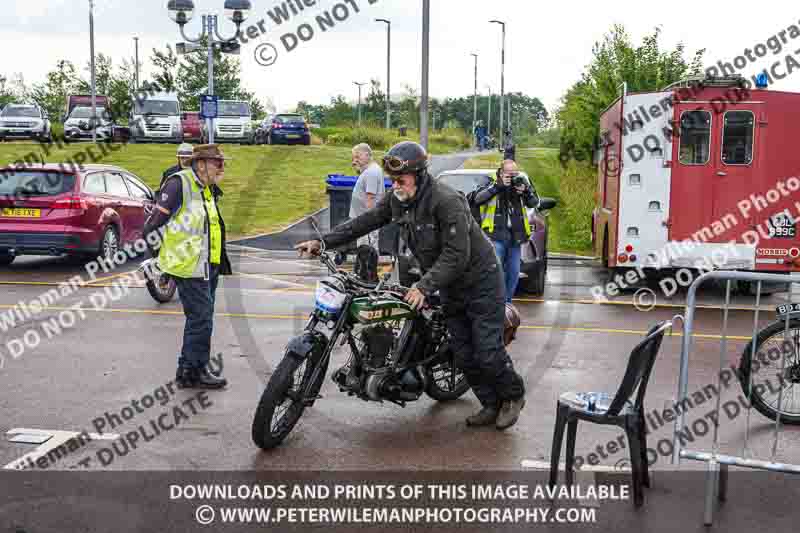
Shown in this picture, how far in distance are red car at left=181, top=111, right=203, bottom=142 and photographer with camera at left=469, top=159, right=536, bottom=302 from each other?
33.1 meters

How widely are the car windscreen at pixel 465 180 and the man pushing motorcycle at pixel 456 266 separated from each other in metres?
6.93

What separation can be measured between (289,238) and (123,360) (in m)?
11.0

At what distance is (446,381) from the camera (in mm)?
6699

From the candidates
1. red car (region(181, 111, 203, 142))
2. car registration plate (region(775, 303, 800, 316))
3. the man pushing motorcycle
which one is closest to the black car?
red car (region(181, 111, 203, 142))

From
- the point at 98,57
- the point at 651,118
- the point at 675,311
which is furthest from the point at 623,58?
the point at 98,57

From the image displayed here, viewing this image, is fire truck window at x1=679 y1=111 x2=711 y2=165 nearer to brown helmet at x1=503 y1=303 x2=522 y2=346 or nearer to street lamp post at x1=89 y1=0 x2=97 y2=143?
brown helmet at x1=503 y1=303 x2=522 y2=346

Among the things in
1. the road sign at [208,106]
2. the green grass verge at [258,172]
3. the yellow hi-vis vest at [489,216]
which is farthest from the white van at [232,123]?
the yellow hi-vis vest at [489,216]

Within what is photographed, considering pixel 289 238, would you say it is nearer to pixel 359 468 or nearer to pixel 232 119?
pixel 359 468

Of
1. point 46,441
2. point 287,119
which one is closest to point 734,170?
point 46,441

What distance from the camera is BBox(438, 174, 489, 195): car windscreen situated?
13070 millimetres

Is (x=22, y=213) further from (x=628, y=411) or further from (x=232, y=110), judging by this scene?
(x=232, y=110)

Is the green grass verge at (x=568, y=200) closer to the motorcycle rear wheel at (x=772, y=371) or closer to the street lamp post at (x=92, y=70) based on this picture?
the motorcycle rear wheel at (x=772, y=371)

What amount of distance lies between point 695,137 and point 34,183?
9255 mm

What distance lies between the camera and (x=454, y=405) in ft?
22.1
